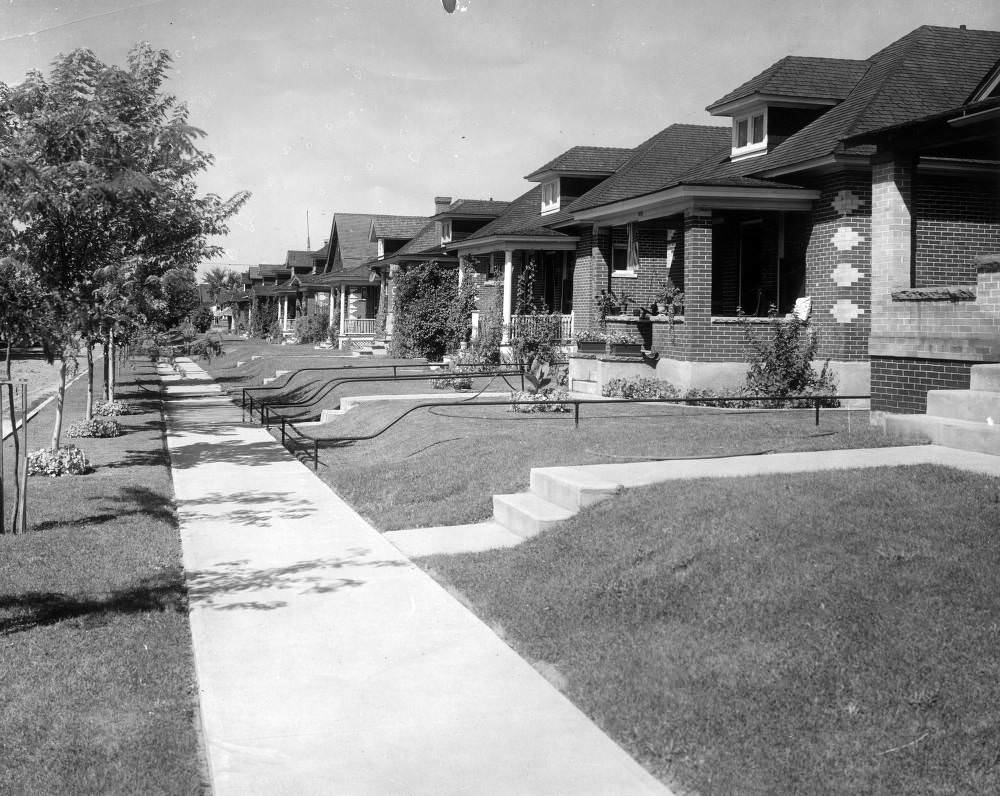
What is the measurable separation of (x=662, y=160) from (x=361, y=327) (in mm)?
25219

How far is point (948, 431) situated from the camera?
34.7ft

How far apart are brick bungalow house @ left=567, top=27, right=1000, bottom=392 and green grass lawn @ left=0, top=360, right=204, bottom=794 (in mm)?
12069

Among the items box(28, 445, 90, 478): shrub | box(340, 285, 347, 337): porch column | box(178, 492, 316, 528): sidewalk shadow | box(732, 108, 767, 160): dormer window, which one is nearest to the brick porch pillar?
box(732, 108, 767, 160): dormer window

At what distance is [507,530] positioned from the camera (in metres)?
9.80

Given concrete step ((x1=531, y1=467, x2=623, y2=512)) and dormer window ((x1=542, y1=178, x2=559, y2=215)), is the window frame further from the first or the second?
concrete step ((x1=531, y1=467, x2=623, y2=512))

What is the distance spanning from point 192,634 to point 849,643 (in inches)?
167

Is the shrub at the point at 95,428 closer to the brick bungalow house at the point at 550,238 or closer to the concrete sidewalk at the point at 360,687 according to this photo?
the concrete sidewalk at the point at 360,687

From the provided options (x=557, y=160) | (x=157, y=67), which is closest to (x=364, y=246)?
(x=557, y=160)

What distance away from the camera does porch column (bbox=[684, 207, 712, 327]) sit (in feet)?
64.6

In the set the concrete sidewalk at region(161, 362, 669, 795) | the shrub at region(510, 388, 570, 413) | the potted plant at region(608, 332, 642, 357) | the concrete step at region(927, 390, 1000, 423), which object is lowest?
the concrete sidewalk at region(161, 362, 669, 795)

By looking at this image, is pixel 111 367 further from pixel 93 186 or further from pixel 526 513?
pixel 526 513

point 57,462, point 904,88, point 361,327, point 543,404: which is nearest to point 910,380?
point 543,404

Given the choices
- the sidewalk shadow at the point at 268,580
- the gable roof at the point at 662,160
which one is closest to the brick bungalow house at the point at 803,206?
the gable roof at the point at 662,160

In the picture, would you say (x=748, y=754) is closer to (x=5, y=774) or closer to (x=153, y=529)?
(x=5, y=774)
